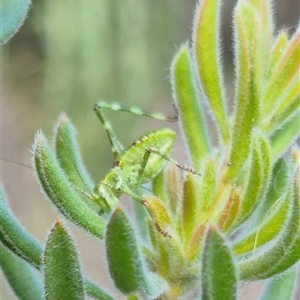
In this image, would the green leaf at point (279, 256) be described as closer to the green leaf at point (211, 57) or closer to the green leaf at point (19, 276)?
the green leaf at point (211, 57)

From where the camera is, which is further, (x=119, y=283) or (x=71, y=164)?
(x=71, y=164)

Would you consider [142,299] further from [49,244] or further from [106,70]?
[106,70]

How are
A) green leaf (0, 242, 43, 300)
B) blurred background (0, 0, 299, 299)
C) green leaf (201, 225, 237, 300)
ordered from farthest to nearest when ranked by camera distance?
1. blurred background (0, 0, 299, 299)
2. green leaf (0, 242, 43, 300)
3. green leaf (201, 225, 237, 300)

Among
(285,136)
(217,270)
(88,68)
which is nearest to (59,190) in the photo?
(217,270)

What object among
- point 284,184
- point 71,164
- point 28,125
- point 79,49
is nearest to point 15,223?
point 71,164

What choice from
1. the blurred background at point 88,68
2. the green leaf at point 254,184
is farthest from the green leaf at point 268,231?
the blurred background at point 88,68

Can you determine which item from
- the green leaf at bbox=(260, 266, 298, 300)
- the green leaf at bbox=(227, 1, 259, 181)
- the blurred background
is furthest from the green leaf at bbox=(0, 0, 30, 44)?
the blurred background

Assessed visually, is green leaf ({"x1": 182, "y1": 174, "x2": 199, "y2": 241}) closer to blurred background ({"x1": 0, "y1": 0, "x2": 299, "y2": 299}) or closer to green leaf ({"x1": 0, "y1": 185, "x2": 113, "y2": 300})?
green leaf ({"x1": 0, "y1": 185, "x2": 113, "y2": 300})
